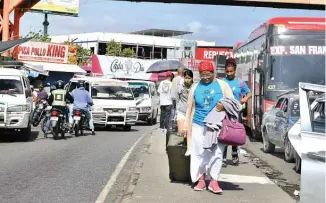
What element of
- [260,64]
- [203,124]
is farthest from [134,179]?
[260,64]

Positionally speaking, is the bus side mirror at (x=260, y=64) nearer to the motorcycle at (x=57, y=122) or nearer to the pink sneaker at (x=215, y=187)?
the motorcycle at (x=57, y=122)

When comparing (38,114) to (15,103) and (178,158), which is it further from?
(178,158)

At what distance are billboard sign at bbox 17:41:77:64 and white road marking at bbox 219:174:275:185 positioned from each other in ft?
112

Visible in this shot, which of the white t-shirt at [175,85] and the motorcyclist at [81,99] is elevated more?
the white t-shirt at [175,85]

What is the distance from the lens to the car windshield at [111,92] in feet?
65.7

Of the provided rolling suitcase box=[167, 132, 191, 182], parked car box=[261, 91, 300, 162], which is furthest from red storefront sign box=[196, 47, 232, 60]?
rolling suitcase box=[167, 132, 191, 182]

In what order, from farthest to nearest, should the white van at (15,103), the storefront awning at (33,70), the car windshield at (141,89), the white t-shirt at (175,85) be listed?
the storefront awning at (33,70) < the car windshield at (141,89) < the white van at (15,103) < the white t-shirt at (175,85)

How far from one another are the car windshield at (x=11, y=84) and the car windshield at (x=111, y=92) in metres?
4.37

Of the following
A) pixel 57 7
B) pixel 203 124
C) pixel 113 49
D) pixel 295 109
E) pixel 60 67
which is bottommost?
pixel 203 124

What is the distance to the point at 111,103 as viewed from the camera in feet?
64.0

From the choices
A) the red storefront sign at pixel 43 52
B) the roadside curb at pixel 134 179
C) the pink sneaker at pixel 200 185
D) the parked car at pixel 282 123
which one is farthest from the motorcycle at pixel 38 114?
the red storefront sign at pixel 43 52

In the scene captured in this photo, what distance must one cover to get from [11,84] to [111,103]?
456cm

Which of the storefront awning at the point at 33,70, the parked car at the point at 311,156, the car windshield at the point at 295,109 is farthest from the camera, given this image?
the storefront awning at the point at 33,70

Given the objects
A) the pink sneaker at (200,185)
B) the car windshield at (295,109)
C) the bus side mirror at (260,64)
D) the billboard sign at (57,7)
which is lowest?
the pink sneaker at (200,185)
